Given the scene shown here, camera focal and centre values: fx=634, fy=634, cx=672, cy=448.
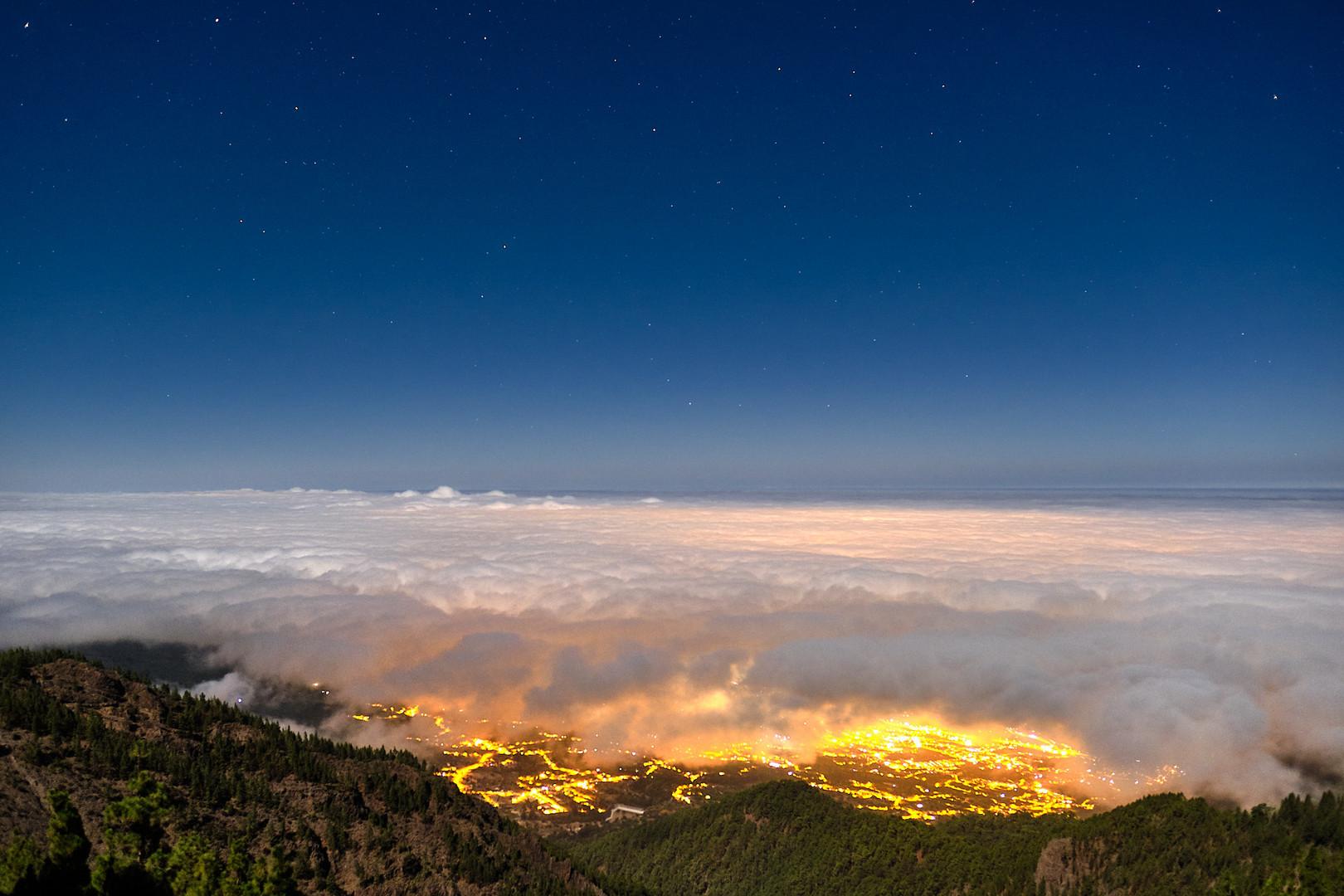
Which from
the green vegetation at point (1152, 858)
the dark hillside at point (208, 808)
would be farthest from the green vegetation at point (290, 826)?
the green vegetation at point (1152, 858)

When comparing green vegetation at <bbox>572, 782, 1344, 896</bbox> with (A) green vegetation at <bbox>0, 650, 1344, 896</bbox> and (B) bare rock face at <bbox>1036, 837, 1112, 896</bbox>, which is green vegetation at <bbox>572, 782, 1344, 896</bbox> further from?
(A) green vegetation at <bbox>0, 650, 1344, 896</bbox>

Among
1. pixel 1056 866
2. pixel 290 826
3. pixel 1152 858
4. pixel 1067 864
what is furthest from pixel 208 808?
pixel 1152 858

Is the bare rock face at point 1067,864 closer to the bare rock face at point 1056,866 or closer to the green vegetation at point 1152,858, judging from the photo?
the bare rock face at point 1056,866

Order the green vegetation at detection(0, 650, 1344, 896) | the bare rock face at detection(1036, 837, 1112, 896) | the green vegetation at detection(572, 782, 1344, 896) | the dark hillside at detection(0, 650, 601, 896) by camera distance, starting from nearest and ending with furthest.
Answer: the dark hillside at detection(0, 650, 601, 896) → the green vegetation at detection(0, 650, 1344, 896) → the green vegetation at detection(572, 782, 1344, 896) → the bare rock face at detection(1036, 837, 1112, 896)

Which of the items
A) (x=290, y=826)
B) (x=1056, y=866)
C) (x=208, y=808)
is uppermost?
(x=208, y=808)

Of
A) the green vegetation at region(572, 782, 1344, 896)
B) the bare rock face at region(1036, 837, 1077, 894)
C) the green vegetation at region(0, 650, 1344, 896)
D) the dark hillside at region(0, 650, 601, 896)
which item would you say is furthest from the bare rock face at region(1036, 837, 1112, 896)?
the dark hillside at region(0, 650, 601, 896)

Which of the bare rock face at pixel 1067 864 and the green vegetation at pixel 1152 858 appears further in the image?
the bare rock face at pixel 1067 864

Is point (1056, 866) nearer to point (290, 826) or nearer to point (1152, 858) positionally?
point (1152, 858)

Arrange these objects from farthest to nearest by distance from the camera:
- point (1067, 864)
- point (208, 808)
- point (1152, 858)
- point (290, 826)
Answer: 1. point (1067, 864)
2. point (1152, 858)
3. point (290, 826)
4. point (208, 808)

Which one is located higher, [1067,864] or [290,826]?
[290,826]
